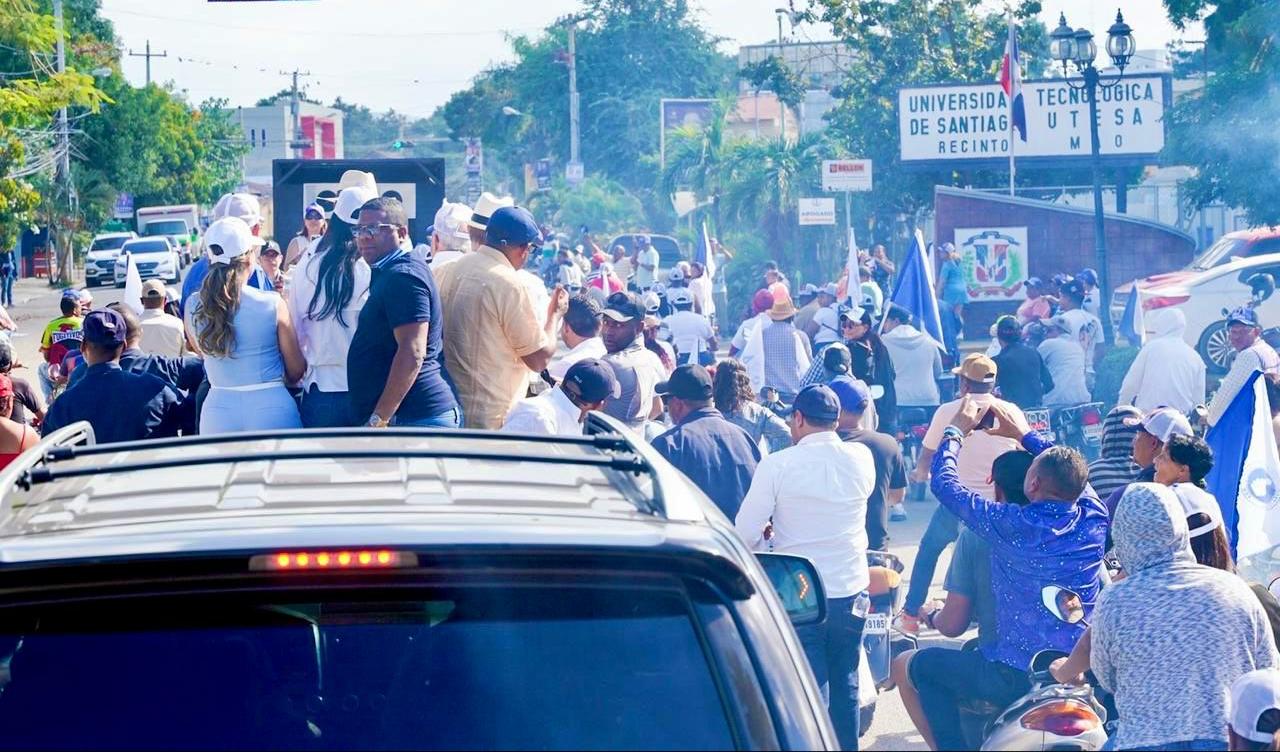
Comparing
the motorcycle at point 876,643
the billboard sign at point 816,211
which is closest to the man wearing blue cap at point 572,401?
the motorcycle at point 876,643

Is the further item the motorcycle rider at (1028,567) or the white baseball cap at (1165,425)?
the white baseball cap at (1165,425)

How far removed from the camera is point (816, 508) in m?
6.54

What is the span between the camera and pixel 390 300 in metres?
6.30

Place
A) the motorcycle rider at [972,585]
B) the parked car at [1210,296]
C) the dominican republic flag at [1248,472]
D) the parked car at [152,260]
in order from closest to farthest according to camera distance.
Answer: the motorcycle rider at [972,585] → the dominican republic flag at [1248,472] → the parked car at [1210,296] → the parked car at [152,260]

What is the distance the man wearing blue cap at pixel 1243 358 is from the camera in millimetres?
9906

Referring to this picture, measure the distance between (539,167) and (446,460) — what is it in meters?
71.5

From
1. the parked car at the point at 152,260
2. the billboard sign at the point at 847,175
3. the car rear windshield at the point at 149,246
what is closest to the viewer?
the billboard sign at the point at 847,175

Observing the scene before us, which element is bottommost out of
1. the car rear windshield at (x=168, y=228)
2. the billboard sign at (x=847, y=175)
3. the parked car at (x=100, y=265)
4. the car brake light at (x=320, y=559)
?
the car brake light at (x=320, y=559)

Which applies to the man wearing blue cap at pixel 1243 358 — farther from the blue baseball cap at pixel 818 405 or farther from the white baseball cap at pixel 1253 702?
the white baseball cap at pixel 1253 702

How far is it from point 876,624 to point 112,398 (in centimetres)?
332

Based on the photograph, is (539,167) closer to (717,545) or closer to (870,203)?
(870,203)

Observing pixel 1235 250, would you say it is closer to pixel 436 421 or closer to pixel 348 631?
pixel 436 421

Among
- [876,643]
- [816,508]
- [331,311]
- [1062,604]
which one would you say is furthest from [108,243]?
[1062,604]

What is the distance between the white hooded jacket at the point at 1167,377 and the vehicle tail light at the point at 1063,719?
22.2 ft
